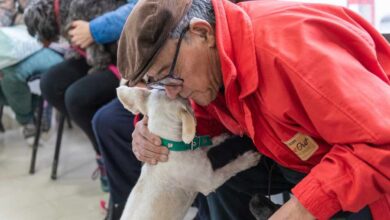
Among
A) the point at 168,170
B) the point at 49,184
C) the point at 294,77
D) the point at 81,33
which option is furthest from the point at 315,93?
the point at 49,184

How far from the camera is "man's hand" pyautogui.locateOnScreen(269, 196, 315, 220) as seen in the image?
717 mm

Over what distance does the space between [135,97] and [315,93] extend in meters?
0.50

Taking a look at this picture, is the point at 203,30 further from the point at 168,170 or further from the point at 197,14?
the point at 168,170

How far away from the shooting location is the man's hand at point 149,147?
3.46 feet

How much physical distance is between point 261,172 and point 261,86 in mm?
348

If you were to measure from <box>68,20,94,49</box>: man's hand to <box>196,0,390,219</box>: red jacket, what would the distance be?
3.17ft

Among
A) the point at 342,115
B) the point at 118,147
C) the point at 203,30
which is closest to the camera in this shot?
the point at 342,115

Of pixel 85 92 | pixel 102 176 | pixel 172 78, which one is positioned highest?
pixel 172 78

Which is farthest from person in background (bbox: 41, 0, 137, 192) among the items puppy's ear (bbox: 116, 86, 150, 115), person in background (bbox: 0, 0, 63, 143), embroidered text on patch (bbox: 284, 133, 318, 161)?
embroidered text on patch (bbox: 284, 133, 318, 161)

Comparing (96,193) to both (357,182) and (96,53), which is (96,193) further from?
(357,182)

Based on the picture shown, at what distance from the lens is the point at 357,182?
25.8 inches

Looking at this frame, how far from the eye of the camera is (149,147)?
106 cm

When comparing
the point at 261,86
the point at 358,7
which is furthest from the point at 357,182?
the point at 358,7

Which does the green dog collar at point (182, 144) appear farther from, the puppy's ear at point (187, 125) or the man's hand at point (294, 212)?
the man's hand at point (294, 212)
